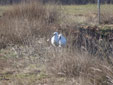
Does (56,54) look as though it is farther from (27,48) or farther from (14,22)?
(14,22)

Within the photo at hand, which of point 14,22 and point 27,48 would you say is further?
point 14,22

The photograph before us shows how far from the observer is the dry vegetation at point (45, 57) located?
458 centimetres

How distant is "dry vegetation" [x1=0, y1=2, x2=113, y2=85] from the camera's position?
15.0ft

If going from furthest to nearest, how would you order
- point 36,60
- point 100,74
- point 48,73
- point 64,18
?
point 64,18 < point 36,60 < point 48,73 < point 100,74

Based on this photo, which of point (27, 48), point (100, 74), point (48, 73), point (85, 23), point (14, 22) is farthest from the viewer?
point (85, 23)

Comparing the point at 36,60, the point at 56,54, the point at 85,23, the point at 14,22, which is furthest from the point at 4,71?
the point at 85,23

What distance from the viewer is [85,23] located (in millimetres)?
10797

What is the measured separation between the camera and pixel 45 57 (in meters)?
5.55

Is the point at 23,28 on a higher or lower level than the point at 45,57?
higher

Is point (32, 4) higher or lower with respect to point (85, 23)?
higher

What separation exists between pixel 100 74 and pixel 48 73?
102cm

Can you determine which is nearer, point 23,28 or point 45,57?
point 45,57

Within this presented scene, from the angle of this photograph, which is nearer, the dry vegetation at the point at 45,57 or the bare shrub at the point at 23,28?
the dry vegetation at the point at 45,57

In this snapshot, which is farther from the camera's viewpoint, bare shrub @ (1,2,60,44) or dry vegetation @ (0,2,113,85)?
bare shrub @ (1,2,60,44)
